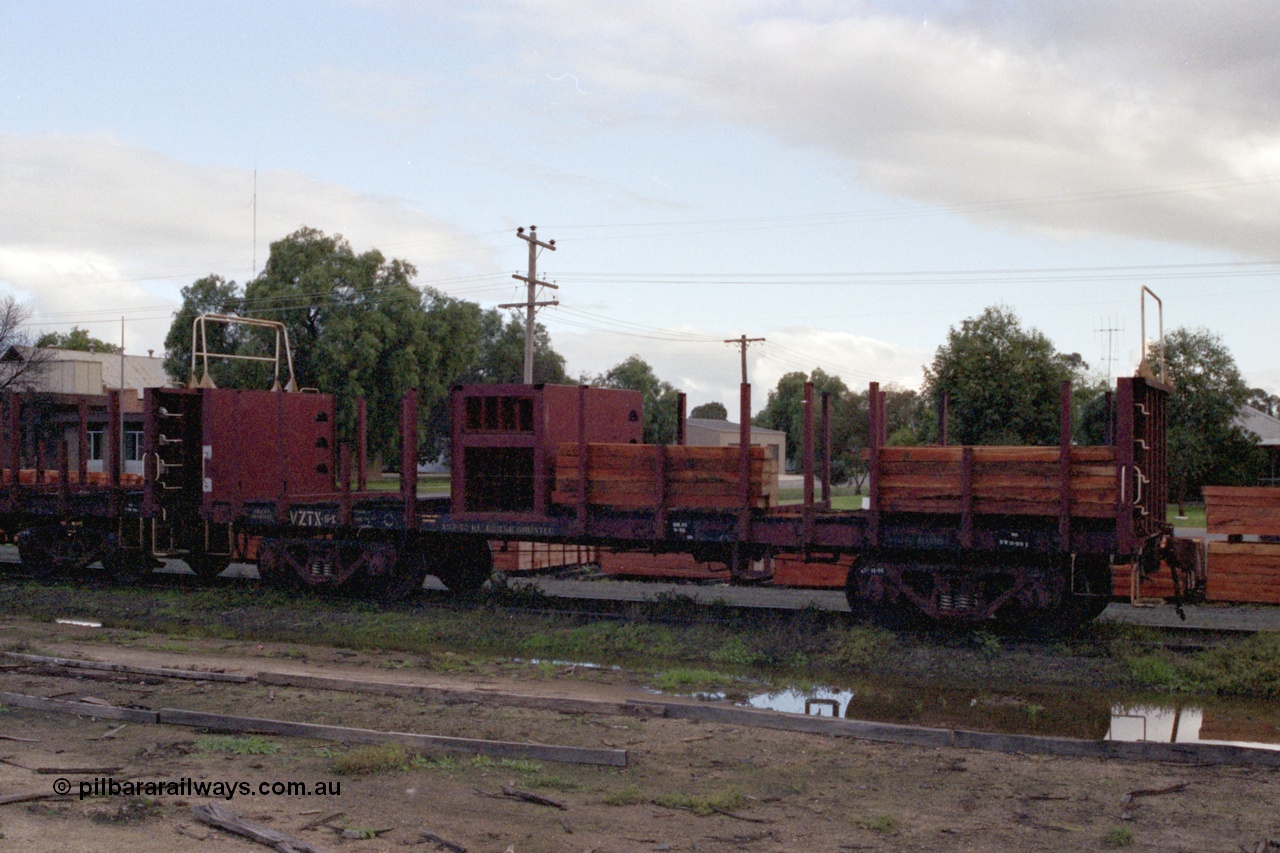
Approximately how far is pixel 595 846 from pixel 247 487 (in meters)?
12.3

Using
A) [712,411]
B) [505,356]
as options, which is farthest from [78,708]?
[712,411]

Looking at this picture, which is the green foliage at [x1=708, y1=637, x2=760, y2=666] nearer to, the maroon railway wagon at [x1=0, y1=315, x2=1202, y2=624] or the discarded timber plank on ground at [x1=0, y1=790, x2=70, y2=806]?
the maroon railway wagon at [x1=0, y1=315, x2=1202, y2=624]

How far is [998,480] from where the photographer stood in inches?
457

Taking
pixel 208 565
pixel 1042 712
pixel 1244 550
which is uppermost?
pixel 1244 550

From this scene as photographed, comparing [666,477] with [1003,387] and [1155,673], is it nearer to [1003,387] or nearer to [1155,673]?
[1155,673]

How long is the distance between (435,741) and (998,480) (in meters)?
6.87

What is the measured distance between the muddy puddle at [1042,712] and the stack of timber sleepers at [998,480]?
6.57 feet

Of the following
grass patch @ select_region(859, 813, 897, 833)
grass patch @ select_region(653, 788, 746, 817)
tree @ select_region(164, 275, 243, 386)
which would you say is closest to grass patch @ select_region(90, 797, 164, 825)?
grass patch @ select_region(653, 788, 746, 817)

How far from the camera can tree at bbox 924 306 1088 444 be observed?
133 ft

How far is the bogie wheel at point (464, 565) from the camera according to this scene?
52.3 ft

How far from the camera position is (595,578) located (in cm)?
1870

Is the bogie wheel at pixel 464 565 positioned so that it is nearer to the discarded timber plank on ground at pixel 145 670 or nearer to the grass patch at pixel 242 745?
the discarded timber plank on ground at pixel 145 670

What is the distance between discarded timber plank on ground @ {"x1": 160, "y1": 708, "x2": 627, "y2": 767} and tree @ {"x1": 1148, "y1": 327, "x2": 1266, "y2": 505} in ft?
171

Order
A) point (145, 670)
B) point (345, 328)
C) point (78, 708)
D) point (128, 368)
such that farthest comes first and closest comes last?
point (128, 368) < point (345, 328) < point (145, 670) < point (78, 708)
